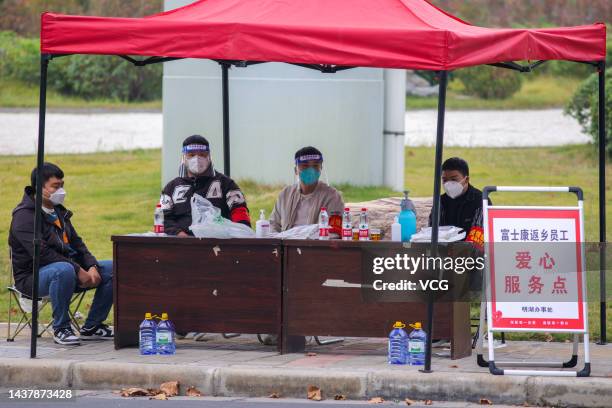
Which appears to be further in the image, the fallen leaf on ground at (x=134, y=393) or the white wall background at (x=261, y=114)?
the white wall background at (x=261, y=114)

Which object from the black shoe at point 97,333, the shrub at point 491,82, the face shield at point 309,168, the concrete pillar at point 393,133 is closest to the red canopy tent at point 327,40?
the black shoe at point 97,333

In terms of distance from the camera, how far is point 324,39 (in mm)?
8883

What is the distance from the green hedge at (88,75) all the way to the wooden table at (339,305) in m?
26.3

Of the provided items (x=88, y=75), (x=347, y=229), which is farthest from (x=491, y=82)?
(x=347, y=229)

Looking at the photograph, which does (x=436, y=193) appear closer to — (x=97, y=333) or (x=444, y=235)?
(x=444, y=235)

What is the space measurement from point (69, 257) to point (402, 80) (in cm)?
1071

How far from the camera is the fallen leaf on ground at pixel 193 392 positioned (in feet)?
29.0

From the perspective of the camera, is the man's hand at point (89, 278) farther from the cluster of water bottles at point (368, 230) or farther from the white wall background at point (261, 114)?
the white wall background at point (261, 114)

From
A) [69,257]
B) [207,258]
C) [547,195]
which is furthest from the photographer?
[547,195]

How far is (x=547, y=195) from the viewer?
20.1 meters

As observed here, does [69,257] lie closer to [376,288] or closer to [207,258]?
[207,258]

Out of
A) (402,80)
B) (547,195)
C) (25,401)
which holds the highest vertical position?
(402,80)

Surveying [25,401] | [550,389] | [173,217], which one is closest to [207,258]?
[173,217]

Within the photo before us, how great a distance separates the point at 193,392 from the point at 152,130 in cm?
2114
